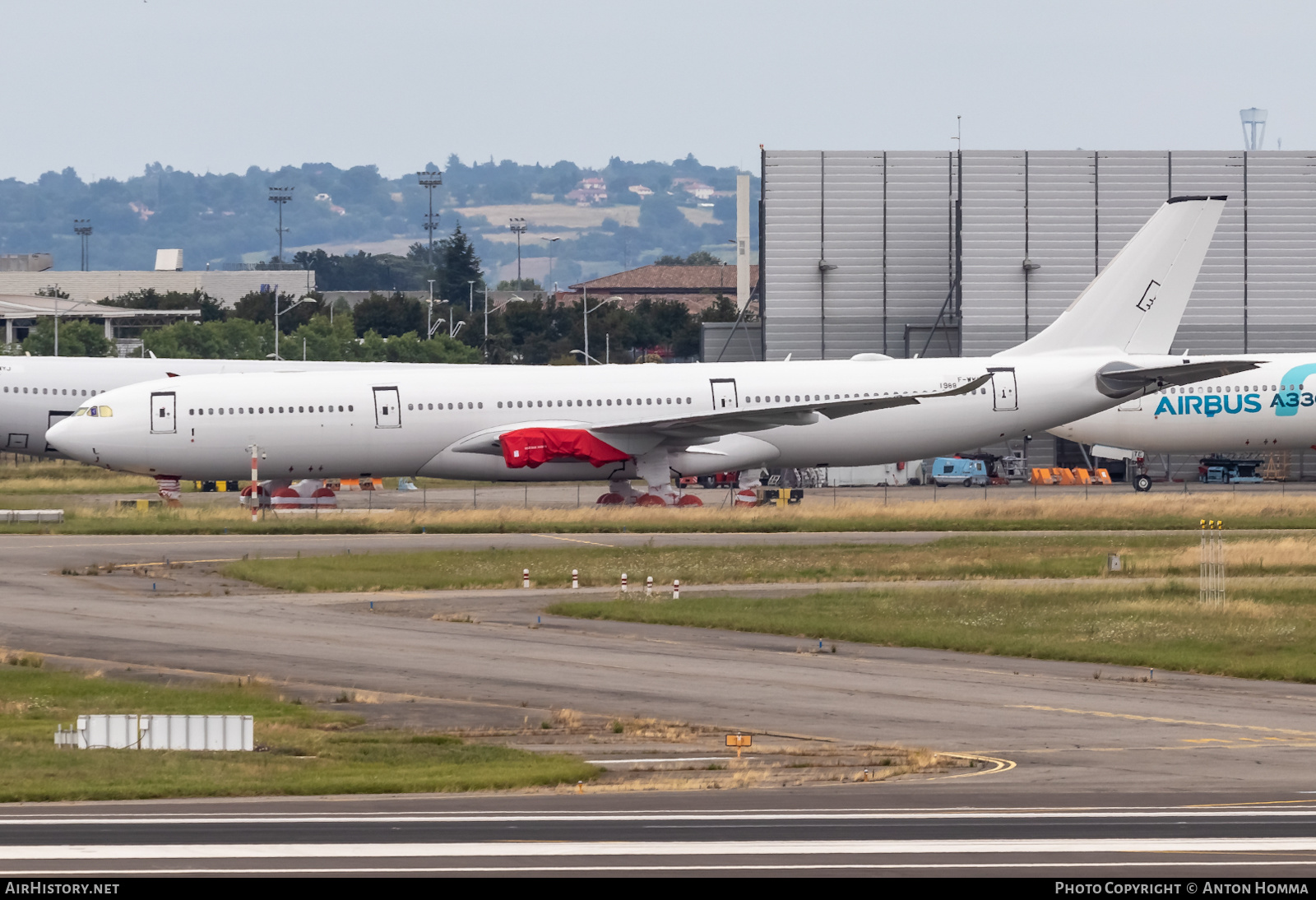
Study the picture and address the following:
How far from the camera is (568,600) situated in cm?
3728

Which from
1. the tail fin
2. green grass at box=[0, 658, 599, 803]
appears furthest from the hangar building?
green grass at box=[0, 658, 599, 803]

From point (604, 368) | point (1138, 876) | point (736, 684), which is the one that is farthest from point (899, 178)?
point (1138, 876)

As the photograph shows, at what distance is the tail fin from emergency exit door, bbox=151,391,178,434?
29.6 m

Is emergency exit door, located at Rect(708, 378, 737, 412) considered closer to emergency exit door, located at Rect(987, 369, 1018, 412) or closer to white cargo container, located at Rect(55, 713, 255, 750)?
emergency exit door, located at Rect(987, 369, 1018, 412)

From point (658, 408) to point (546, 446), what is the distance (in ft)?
13.6

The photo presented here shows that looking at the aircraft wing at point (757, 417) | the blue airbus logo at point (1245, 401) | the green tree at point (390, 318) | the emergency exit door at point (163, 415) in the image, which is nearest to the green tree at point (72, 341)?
the green tree at point (390, 318)

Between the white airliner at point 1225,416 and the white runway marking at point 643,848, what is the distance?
174ft

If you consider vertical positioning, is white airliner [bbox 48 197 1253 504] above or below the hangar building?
below

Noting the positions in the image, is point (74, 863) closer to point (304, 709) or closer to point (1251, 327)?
point (304, 709)

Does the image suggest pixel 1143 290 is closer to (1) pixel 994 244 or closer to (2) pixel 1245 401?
(2) pixel 1245 401

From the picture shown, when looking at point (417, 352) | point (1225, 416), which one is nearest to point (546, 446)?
point (1225, 416)

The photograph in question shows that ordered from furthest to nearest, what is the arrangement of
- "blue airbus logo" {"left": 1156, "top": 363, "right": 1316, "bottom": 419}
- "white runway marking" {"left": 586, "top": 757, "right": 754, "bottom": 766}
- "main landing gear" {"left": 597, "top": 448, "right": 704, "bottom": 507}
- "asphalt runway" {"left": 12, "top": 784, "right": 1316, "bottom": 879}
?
"blue airbus logo" {"left": 1156, "top": 363, "right": 1316, "bottom": 419}
"main landing gear" {"left": 597, "top": 448, "right": 704, "bottom": 507}
"white runway marking" {"left": 586, "top": 757, "right": 754, "bottom": 766}
"asphalt runway" {"left": 12, "top": 784, "right": 1316, "bottom": 879}

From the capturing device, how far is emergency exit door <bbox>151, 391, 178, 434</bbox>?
55.4 meters

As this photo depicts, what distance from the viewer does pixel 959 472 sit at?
274ft
